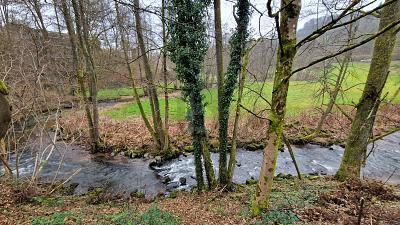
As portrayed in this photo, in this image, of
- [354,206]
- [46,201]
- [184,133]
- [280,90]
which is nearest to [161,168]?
[184,133]

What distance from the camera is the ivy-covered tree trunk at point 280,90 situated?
169 inches

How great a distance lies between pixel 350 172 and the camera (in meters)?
7.96

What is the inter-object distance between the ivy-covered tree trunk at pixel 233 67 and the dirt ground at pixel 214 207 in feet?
4.42

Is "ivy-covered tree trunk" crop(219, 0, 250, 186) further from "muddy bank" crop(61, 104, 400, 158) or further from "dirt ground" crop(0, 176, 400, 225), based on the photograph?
"muddy bank" crop(61, 104, 400, 158)

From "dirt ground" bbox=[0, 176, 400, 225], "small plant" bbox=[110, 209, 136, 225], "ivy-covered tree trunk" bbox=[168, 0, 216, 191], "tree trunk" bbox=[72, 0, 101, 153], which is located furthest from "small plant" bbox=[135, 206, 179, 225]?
"tree trunk" bbox=[72, 0, 101, 153]

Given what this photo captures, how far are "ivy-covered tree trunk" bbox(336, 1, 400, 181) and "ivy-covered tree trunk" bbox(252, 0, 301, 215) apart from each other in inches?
132

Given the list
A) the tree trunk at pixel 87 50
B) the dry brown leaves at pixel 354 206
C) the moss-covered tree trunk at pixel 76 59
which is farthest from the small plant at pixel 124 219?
the tree trunk at pixel 87 50

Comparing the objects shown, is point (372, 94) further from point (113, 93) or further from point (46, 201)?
point (113, 93)

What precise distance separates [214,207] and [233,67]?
455 cm

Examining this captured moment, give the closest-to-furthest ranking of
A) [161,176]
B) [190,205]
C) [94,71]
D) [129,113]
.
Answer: [190,205] → [161,176] → [94,71] → [129,113]

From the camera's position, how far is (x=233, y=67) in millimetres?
8688

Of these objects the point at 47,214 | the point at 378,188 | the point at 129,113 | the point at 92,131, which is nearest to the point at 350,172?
the point at 378,188

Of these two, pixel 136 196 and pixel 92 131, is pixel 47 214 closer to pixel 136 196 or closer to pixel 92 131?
pixel 136 196

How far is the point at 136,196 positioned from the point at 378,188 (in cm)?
764
